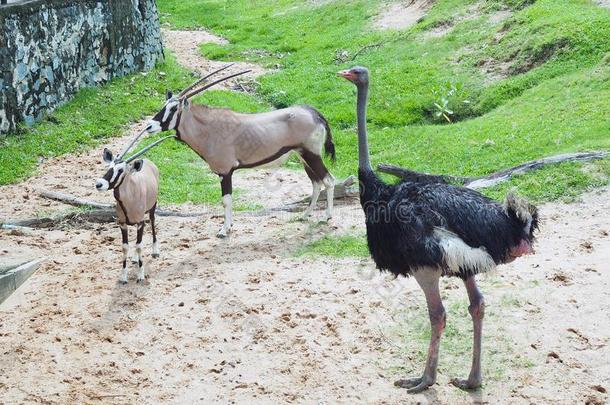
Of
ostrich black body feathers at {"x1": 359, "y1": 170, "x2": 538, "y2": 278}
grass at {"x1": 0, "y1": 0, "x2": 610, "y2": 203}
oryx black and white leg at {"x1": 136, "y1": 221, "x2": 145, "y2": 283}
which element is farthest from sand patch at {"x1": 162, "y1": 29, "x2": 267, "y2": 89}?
ostrich black body feathers at {"x1": 359, "y1": 170, "x2": 538, "y2": 278}

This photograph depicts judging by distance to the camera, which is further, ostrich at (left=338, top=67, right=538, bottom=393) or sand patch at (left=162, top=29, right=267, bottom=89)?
sand patch at (left=162, top=29, right=267, bottom=89)

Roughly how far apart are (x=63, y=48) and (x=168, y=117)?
5.79m

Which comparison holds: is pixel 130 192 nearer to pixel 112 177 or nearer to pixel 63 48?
pixel 112 177

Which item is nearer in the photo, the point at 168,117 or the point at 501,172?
the point at 168,117

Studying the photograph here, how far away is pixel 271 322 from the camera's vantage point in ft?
23.8

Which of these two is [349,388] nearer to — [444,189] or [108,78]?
[444,189]

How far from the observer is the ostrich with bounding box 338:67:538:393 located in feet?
19.0

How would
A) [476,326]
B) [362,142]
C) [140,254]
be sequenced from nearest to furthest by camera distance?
[476,326] → [362,142] → [140,254]

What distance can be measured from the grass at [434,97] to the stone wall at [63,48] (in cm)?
32

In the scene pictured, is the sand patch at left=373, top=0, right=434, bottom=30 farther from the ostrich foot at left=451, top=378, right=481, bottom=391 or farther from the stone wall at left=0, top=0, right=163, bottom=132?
the ostrich foot at left=451, top=378, right=481, bottom=391

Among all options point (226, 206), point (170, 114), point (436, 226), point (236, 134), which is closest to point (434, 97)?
point (236, 134)

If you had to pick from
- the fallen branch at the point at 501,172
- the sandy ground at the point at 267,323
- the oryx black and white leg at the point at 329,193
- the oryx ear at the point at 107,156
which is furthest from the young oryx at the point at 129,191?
the fallen branch at the point at 501,172

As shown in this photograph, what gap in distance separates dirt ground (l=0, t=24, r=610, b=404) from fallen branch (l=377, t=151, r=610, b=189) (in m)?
0.66

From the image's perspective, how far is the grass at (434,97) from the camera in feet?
35.8
